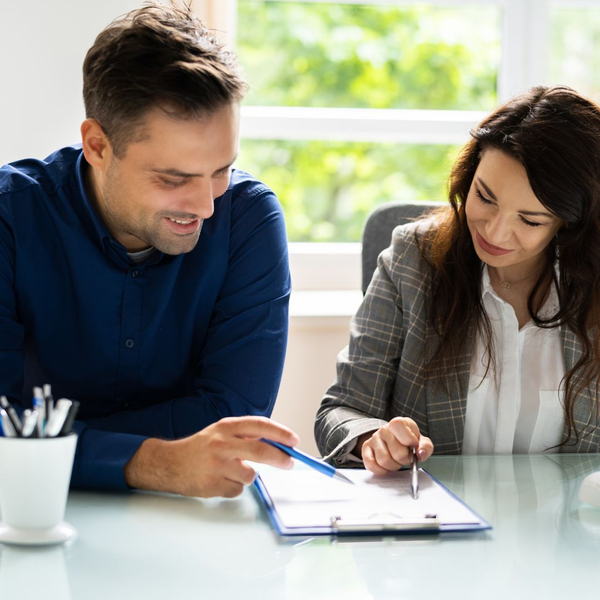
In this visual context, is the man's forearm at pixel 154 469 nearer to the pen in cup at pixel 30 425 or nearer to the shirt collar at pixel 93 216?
the pen in cup at pixel 30 425

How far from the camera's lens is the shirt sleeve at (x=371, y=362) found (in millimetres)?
1521

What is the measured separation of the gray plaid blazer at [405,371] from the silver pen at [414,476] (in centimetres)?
33

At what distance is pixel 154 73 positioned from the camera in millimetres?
1246

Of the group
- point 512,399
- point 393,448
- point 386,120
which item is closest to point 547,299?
point 512,399

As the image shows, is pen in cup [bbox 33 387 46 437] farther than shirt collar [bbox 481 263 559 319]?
No

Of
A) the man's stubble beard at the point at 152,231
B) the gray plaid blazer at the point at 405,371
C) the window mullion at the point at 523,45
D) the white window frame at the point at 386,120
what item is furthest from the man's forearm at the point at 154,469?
the window mullion at the point at 523,45

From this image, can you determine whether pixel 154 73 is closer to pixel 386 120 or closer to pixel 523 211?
pixel 523 211

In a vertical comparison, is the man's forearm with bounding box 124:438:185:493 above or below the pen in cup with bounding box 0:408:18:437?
below

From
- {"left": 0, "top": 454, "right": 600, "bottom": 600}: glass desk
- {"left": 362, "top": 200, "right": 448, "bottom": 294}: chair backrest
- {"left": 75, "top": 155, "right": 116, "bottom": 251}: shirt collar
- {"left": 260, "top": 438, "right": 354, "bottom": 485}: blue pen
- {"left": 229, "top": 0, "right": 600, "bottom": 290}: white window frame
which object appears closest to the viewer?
{"left": 0, "top": 454, "right": 600, "bottom": 600}: glass desk

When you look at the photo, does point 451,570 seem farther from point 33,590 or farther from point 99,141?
point 99,141

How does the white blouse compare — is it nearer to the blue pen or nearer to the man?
the man

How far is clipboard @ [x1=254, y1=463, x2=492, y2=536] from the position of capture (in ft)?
3.14

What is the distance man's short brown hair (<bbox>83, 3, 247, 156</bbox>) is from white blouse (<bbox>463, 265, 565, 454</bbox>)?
0.66 m

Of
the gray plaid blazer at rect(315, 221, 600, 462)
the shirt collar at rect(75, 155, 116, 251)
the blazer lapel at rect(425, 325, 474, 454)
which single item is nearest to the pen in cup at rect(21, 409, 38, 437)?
the shirt collar at rect(75, 155, 116, 251)
